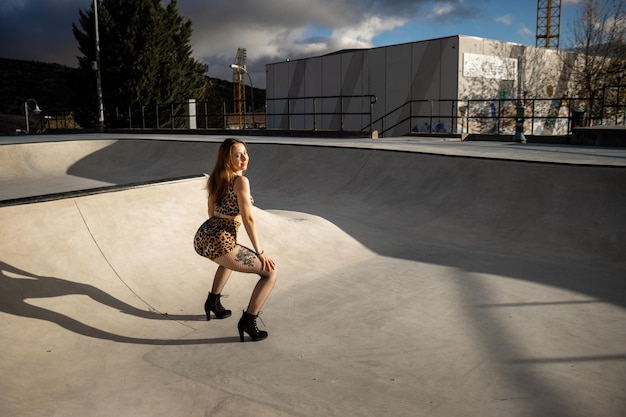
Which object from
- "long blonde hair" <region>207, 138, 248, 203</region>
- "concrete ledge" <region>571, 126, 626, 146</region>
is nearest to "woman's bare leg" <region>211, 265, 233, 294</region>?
"long blonde hair" <region>207, 138, 248, 203</region>

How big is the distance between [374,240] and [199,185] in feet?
8.20

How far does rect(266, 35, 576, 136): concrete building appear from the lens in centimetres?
2572

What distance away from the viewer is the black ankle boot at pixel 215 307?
13.7 ft

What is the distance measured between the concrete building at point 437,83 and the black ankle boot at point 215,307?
743 inches

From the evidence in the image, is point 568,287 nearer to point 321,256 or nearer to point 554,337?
point 554,337

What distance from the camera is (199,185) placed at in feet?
21.4

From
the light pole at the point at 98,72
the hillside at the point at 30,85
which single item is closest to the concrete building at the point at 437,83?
the light pole at the point at 98,72

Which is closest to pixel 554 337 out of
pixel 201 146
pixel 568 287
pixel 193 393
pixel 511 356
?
pixel 511 356

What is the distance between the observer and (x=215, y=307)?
4.21 metres

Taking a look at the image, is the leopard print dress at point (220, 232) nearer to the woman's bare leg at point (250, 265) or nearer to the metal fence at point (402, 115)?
the woman's bare leg at point (250, 265)

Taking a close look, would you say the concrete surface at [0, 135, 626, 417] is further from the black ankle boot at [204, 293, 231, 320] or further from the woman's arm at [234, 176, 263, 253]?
the woman's arm at [234, 176, 263, 253]

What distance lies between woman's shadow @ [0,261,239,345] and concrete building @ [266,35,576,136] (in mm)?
18816

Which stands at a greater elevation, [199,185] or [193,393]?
[199,185]

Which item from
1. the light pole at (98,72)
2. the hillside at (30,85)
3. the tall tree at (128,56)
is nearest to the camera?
the light pole at (98,72)
